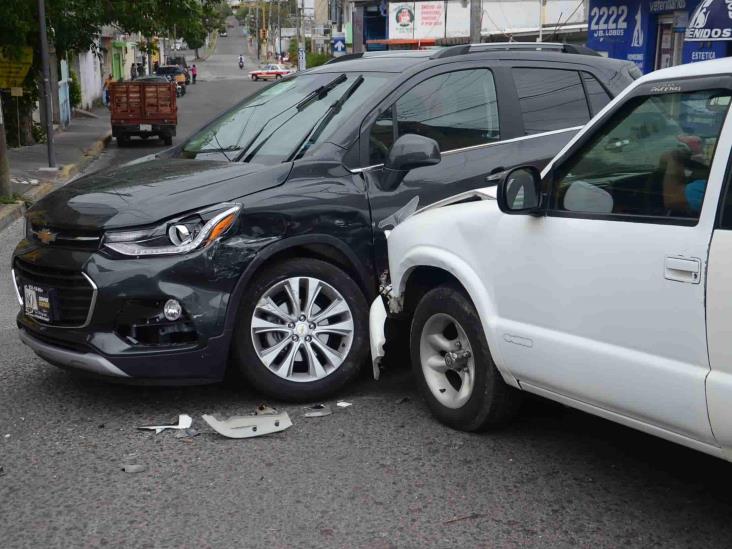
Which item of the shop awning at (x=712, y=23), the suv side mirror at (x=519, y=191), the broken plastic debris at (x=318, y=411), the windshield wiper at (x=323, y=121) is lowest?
the broken plastic debris at (x=318, y=411)

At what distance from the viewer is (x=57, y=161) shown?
22531mm

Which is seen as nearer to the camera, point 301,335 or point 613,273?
point 613,273

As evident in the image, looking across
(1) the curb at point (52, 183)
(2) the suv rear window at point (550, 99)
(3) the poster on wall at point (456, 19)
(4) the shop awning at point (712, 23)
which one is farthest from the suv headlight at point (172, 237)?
(3) the poster on wall at point (456, 19)

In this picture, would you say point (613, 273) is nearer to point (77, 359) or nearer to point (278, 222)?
point (278, 222)

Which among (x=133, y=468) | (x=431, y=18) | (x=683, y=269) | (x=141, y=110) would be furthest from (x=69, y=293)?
(x=431, y=18)

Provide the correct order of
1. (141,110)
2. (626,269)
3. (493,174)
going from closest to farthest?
(626,269), (493,174), (141,110)

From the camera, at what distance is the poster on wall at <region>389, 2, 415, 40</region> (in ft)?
157

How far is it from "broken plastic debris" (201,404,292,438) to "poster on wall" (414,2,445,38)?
1726 inches

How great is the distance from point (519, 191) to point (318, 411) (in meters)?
1.73

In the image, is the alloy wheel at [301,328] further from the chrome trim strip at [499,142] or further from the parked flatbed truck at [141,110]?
the parked flatbed truck at [141,110]

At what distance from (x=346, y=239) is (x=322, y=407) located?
3.08 ft

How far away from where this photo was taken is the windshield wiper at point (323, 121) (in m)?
5.63

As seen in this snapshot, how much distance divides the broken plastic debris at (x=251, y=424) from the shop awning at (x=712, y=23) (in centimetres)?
922

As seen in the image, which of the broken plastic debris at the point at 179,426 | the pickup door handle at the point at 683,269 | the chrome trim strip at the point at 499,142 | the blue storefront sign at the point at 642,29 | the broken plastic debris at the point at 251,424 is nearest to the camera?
the pickup door handle at the point at 683,269
